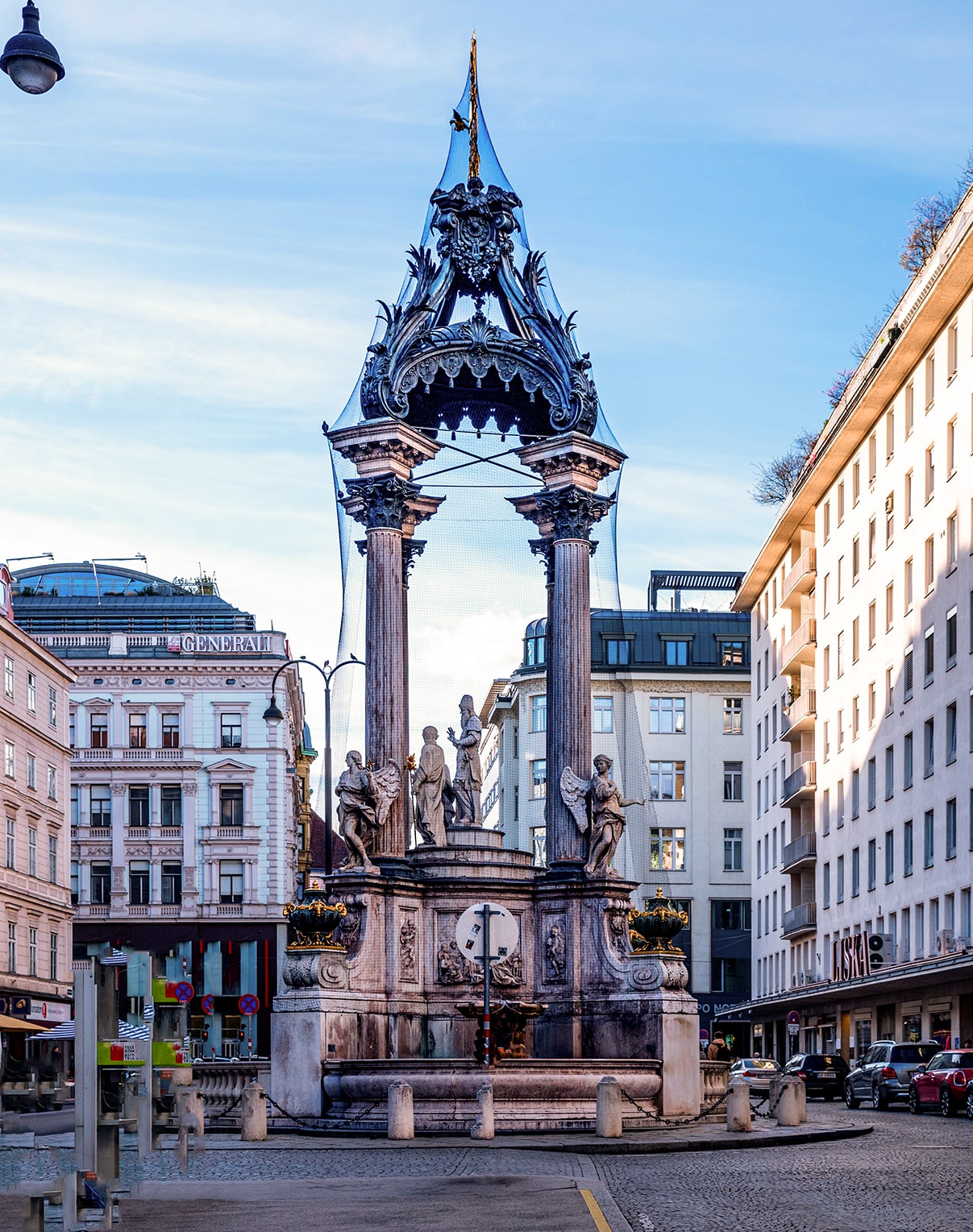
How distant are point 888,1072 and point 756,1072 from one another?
8.04 m

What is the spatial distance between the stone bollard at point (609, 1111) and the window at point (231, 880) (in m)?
62.0

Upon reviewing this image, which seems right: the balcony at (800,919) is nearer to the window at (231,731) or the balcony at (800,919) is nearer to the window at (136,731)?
the window at (231,731)

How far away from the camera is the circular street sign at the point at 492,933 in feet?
98.8


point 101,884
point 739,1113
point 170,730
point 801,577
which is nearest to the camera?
point 739,1113

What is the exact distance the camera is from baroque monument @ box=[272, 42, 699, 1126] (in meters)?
31.3

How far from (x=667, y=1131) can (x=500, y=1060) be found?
101 inches

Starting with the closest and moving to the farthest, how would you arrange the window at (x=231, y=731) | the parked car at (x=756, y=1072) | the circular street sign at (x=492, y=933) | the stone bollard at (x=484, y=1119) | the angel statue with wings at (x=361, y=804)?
the stone bollard at (x=484, y=1119) < the circular street sign at (x=492, y=933) < the angel statue with wings at (x=361, y=804) < the parked car at (x=756, y=1072) < the window at (x=231, y=731)

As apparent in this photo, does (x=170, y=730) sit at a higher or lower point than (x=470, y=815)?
higher

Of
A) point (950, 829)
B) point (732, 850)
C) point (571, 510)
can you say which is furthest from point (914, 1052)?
point (732, 850)

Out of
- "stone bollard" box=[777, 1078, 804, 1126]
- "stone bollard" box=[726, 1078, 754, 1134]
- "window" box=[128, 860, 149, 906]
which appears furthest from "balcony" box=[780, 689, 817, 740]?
"stone bollard" box=[726, 1078, 754, 1134]

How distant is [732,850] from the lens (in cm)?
9700

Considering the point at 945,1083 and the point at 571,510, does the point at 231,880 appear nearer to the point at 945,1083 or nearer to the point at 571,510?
the point at 945,1083

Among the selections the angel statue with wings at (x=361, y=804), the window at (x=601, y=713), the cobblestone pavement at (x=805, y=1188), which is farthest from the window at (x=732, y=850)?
the cobblestone pavement at (x=805, y=1188)

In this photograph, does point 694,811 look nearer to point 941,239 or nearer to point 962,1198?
point 941,239
